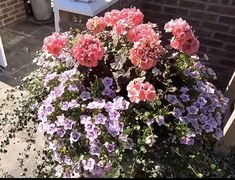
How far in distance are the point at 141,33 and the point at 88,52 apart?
1.10 ft

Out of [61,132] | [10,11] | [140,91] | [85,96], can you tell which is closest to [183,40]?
[140,91]

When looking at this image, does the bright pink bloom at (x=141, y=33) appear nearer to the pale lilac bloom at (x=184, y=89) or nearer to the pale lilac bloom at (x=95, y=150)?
the pale lilac bloom at (x=184, y=89)

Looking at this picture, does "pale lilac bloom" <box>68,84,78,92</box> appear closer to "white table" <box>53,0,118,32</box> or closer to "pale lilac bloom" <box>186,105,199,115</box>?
"pale lilac bloom" <box>186,105,199,115</box>

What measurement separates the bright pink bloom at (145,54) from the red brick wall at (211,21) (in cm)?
121

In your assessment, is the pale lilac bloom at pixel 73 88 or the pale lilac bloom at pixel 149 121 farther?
the pale lilac bloom at pixel 73 88

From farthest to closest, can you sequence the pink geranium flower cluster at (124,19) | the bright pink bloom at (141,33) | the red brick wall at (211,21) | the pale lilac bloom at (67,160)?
the red brick wall at (211,21) < the pink geranium flower cluster at (124,19) < the bright pink bloom at (141,33) < the pale lilac bloom at (67,160)

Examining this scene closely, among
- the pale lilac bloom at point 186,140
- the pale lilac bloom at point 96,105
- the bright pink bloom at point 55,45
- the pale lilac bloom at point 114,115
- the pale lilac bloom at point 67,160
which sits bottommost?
the pale lilac bloom at point 67,160

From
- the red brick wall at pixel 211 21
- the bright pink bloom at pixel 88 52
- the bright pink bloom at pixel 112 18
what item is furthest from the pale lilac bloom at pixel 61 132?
the red brick wall at pixel 211 21

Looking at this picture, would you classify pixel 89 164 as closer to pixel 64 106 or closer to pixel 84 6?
pixel 64 106

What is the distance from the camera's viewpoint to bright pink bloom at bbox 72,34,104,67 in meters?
1.85

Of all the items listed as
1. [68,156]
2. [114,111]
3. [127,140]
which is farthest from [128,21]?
[68,156]

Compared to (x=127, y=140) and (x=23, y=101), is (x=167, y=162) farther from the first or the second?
(x=23, y=101)

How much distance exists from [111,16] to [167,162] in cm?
97

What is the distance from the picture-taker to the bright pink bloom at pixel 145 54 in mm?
1819
